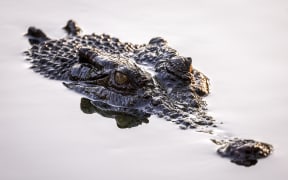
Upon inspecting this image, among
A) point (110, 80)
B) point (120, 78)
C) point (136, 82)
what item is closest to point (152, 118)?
point (136, 82)

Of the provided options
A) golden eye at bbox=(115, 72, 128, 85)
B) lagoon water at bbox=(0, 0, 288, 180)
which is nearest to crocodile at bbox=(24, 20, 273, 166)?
golden eye at bbox=(115, 72, 128, 85)

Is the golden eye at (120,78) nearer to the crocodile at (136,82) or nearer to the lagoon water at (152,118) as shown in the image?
the crocodile at (136,82)

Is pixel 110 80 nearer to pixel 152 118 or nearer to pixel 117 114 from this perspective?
pixel 117 114

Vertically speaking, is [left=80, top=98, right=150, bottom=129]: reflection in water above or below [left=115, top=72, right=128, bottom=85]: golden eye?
below

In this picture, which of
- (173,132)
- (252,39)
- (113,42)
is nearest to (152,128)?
(173,132)

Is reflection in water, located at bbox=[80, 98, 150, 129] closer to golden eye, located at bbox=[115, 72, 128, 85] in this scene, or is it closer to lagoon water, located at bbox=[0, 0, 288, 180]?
lagoon water, located at bbox=[0, 0, 288, 180]

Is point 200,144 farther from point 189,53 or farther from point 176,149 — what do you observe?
point 189,53

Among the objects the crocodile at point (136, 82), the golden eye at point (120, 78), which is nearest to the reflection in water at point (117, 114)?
the crocodile at point (136, 82)
